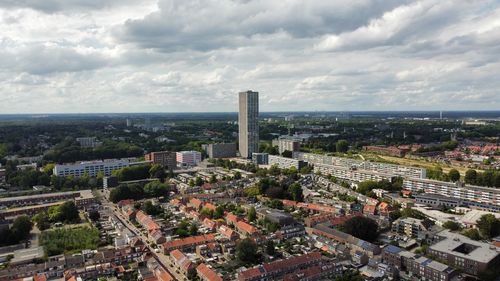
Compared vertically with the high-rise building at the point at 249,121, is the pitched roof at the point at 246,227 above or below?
below

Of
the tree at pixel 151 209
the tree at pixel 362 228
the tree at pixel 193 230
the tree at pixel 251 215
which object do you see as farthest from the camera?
the tree at pixel 151 209

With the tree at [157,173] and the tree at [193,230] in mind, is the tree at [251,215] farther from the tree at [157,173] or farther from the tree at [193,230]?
the tree at [157,173]

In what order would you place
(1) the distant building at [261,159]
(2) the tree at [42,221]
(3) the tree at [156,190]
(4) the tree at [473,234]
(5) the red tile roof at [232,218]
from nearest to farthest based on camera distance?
(4) the tree at [473,234], (2) the tree at [42,221], (5) the red tile roof at [232,218], (3) the tree at [156,190], (1) the distant building at [261,159]

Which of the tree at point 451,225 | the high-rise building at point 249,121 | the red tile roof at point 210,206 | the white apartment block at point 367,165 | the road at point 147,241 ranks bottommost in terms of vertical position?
the road at point 147,241

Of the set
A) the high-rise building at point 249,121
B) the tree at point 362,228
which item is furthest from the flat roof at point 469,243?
the high-rise building at point 249,121

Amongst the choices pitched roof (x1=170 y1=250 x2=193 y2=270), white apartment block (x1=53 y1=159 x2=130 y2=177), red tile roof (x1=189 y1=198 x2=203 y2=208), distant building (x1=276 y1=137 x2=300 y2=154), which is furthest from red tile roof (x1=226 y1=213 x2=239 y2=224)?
distant building (x1=276 y1=137 x2=300 y2=154)

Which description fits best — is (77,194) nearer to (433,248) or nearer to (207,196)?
(207,196)
